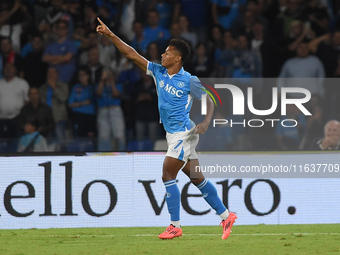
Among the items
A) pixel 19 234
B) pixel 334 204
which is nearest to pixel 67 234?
pixel 19 234

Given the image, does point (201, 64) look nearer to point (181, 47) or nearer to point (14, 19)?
point (14, 19)

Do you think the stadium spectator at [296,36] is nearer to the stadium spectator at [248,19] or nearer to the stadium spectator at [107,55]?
the stadium spectator at [248,19]

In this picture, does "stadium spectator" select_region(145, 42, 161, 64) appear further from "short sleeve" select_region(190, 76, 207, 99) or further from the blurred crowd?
"short sleeve" select_region(190, 76, 207, 99)

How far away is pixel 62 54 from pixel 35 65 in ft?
1.65

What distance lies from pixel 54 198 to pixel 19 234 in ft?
3.02

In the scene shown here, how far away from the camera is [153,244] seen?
652 centimetres

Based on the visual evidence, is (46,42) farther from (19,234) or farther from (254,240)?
(254,240)

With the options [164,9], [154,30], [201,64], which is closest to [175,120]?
[201,64]

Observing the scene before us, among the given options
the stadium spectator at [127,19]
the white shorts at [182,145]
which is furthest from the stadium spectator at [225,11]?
the white shorts at [182,145]

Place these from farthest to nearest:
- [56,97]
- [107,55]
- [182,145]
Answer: [107,55], [56,97], [182,145]

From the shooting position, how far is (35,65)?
36.1 feet

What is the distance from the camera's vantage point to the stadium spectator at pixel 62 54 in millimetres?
10914

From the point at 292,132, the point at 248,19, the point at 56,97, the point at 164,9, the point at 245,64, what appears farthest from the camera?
the point at 164,9

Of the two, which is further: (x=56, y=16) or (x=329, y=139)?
(x=56, y=16)
